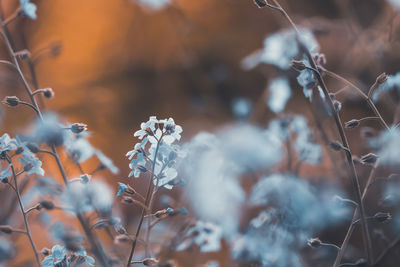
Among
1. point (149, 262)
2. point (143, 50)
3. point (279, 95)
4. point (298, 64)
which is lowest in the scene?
point (149, 262)

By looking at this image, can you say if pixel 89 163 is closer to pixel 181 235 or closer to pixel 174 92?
pixel 174 92

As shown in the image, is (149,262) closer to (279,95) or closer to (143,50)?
(279,95)

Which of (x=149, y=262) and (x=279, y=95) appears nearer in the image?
(x=149, y=262)

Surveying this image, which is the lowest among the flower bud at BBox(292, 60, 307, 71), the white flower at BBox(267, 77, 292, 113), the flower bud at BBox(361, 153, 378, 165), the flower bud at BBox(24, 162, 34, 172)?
the flower bud at BBox(361, 153, 378, 165)

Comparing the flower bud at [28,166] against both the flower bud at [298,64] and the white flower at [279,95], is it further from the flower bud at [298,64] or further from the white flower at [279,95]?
the white flower at [279,95]

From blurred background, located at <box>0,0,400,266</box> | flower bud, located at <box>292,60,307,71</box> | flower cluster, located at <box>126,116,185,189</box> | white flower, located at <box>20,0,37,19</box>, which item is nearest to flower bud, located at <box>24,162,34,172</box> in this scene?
flower cluster, located at <box>126,116,185,189</box>

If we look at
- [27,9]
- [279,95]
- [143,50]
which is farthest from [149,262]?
[143,50]

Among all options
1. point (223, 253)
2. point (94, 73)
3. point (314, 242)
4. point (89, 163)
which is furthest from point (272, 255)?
point (94, 73)

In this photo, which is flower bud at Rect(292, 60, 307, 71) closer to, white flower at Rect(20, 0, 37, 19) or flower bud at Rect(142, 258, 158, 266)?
flower bud at Rect(142, 258, 158, 266)

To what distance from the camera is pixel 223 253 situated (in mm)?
1701

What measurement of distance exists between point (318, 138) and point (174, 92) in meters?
2.05

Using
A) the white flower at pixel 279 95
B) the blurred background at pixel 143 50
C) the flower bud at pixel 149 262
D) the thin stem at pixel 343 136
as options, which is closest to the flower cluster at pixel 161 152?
the flower bud at pixel 149 262

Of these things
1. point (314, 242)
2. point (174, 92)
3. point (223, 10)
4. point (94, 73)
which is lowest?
point (314, 242)

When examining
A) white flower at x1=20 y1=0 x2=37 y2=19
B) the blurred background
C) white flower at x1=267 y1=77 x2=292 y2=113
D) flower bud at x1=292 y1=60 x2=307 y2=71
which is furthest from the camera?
the blurred background
